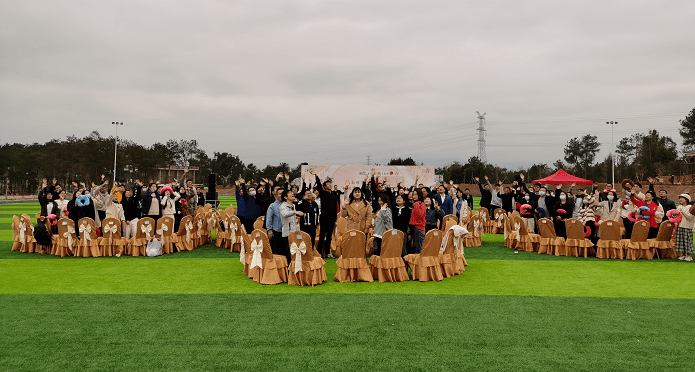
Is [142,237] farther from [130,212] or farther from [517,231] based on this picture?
[517,231]

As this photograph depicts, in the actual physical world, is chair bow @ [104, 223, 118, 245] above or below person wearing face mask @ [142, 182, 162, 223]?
below

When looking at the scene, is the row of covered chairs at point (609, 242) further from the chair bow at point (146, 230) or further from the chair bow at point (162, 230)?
the chair bow at point (146, 230)

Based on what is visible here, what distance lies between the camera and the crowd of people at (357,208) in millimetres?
8727

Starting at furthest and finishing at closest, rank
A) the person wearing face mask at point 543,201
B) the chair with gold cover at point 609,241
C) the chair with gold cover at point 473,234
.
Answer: the chair with gold cover at point 473,234 → the person wearing face mask at point 543,201 → the chair with gold cover at point 609,241

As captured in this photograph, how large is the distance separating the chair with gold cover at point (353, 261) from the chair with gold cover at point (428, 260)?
2.77 ft

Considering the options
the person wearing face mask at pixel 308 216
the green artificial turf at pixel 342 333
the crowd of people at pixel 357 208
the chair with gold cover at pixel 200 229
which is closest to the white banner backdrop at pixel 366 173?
the crowd of people at pixel 357 208

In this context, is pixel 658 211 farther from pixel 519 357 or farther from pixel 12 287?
pixel 12 287

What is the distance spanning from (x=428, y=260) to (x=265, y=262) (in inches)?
119

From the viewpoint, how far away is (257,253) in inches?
313

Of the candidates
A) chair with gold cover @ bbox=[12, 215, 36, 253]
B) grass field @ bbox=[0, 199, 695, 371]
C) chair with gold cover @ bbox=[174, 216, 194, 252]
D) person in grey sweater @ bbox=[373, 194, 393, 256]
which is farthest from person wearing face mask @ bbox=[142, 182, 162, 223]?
person in grey sweater @ bbox=[373, 194, 393, 256]

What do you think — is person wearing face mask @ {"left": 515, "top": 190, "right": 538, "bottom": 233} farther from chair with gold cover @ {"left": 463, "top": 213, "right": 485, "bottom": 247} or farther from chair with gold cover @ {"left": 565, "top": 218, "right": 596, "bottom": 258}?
chair with gold cover @ {"left": 463, "top": 213, "right": 485, "bottom": 247}

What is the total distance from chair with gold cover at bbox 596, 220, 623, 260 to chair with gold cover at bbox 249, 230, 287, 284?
7818mm

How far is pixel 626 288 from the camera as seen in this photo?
24.7 ft

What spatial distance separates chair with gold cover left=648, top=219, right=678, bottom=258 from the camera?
34.4 ft
